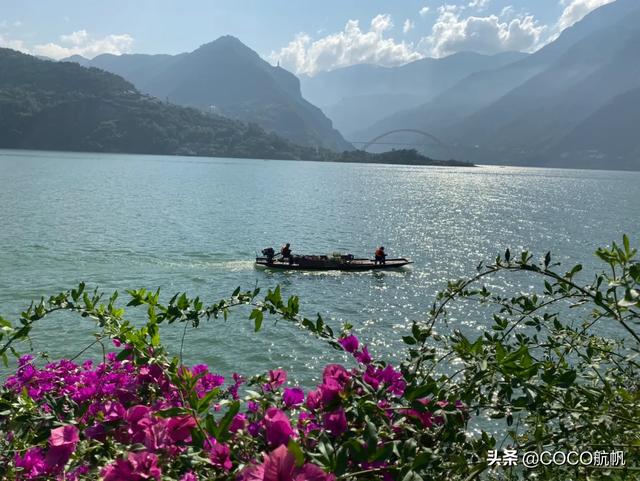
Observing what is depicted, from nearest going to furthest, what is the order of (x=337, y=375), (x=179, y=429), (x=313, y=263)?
(x=179, y=429), (x=337, y=375), (x=313, y=263)

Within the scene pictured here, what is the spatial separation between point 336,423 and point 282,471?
0.83m

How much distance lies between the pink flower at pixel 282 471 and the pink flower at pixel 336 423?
0.72 m

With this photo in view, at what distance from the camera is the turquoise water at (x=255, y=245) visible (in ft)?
70.7

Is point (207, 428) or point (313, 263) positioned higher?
point (207, 428)

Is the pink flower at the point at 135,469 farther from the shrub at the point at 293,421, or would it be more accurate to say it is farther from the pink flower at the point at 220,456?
the pink flower at the point at 220,456

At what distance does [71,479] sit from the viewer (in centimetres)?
300

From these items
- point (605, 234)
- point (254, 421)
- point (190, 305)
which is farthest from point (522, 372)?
point (605, 234)

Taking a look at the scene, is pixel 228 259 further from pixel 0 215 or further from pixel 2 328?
pixel 2 328

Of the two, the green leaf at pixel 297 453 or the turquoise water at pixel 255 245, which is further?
the turquoise water at pixel 255 245

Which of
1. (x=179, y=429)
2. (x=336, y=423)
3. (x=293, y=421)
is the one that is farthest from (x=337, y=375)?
(x=179, y=429)

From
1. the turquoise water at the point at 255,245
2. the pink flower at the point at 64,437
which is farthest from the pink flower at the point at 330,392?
the turquoise water at the point at 255,245

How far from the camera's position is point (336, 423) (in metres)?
2.73

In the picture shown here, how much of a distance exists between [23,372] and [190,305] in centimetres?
176

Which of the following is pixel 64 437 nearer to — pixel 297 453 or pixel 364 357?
pixel 297 453
